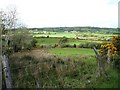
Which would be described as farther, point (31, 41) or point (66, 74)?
point (31, 41)

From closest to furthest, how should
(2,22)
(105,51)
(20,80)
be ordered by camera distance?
(20,80) < (105,51) < (2,22)

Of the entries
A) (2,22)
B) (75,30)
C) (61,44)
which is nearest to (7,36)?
(2,22)

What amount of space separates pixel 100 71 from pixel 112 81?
4.95ft

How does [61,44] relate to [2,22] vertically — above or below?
below

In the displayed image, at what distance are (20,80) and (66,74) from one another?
391cm

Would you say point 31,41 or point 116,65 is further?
point 31,41

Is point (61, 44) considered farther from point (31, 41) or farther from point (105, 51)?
point (105, 51)

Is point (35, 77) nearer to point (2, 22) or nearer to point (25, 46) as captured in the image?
point (2, 22)

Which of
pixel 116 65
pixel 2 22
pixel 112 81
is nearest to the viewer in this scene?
pixel 112 81

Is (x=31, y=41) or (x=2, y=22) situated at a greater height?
(x=2, y=22)

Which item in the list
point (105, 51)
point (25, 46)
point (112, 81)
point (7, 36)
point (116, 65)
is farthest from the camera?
point (25, 46)

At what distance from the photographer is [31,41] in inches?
2704

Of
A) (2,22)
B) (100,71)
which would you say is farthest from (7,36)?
(100,71)

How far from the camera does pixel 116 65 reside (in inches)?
570
